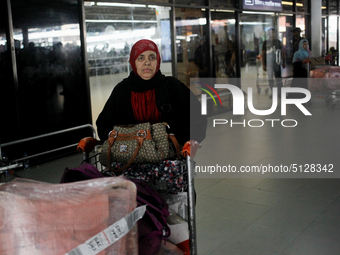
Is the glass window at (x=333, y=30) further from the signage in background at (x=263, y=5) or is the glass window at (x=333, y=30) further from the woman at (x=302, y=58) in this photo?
the woman at (x=302, y=58)

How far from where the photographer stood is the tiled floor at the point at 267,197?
375 cm

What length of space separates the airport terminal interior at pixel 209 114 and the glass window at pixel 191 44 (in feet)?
0.09

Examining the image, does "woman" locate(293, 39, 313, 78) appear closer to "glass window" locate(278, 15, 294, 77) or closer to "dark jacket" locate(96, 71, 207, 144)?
"glass window" locate(278, 15, 294, 77)

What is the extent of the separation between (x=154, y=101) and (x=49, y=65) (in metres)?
4.95

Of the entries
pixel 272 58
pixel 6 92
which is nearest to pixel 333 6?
pixel 272 58

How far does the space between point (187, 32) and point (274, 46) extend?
5814mm

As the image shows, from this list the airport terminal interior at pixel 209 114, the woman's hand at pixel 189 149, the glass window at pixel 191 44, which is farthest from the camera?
the glass window at pixel 191 44

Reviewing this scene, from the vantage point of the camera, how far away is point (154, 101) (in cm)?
291

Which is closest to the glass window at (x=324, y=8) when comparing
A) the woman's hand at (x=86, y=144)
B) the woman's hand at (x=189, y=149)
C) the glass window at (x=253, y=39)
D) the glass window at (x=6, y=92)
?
the glass window at (x=253, y=39)

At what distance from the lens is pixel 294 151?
699 centimetres

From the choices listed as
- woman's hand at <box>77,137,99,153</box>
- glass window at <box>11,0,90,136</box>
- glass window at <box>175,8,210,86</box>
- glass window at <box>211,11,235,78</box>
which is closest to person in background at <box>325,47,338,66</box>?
glass window at <box>211,11,235,78</box>

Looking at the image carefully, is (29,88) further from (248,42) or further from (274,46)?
(274,46)

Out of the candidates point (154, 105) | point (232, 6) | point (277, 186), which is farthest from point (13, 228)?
point (232, 6)

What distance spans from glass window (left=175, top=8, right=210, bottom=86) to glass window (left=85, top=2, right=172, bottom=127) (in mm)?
1044
